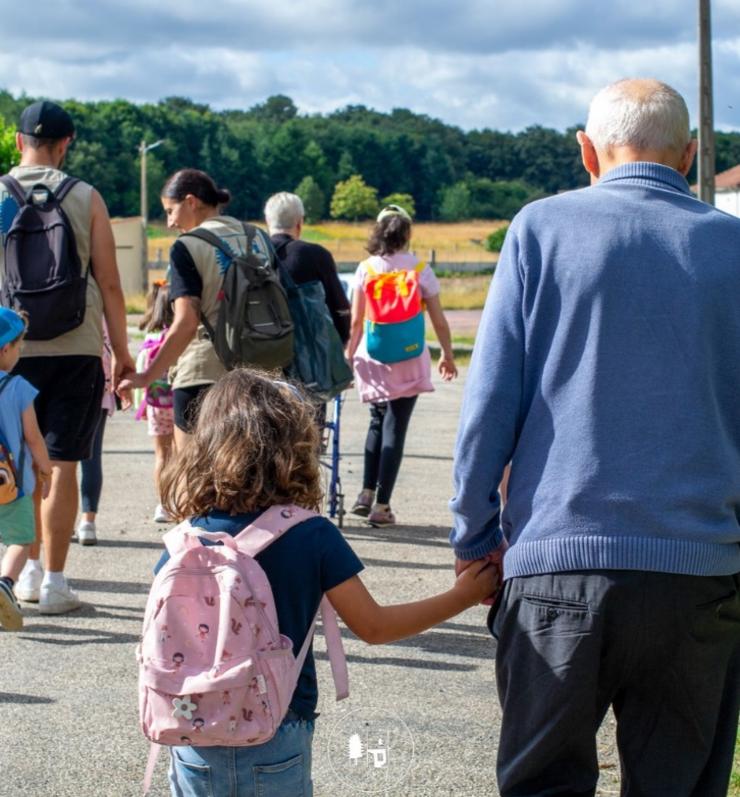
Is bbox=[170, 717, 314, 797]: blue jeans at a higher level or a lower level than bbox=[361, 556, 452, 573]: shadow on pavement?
higher

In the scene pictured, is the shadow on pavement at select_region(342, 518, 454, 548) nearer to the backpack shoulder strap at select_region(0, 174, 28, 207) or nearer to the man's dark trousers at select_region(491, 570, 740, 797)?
the backpack shoulder strap at select_region(0, 174, 28, 207)

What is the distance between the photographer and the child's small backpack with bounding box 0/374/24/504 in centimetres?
555

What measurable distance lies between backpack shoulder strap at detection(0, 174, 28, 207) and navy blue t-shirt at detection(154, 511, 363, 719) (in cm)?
353

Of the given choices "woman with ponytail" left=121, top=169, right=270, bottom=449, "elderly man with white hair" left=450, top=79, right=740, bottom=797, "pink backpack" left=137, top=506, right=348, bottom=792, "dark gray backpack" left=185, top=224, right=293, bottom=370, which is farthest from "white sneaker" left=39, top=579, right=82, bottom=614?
"elderly man with white hair" left=450, top=79, right=740, bottom=797

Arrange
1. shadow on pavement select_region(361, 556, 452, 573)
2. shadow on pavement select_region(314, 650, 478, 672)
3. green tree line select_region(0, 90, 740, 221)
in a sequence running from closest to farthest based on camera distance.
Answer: shadow on pavement select_region(314, 650, 478, 672) < shadow on pavement select_region(361, 556, 452, 573) < green tree line select_region(0, 90, 740, 221)

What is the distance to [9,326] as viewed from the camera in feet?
18.2

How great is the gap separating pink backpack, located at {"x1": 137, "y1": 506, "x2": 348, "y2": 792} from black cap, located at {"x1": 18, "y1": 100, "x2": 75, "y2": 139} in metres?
3.76

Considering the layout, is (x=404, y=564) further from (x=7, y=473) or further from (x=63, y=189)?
(x=63, y=189)

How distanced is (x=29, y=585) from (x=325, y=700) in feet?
6.42

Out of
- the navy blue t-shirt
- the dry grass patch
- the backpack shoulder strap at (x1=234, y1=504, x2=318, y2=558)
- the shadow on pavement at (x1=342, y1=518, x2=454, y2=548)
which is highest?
the backpack shoulder strap at (x1=234, y1=504, x2=318, y2=558)

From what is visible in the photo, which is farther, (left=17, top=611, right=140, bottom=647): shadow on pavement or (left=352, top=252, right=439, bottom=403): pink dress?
(left=352, top=252, right=439, bottom=403): pink dress

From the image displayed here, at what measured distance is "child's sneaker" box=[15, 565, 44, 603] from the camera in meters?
6.26

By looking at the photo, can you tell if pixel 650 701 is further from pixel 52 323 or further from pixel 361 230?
pixel 361 230

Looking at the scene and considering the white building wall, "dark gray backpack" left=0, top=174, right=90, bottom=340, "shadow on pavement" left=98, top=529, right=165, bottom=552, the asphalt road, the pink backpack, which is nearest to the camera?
the pink backpack
